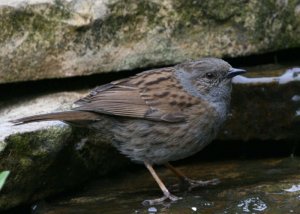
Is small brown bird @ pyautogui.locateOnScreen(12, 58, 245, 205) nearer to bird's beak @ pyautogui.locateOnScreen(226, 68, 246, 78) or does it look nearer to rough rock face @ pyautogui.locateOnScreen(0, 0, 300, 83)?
bird's beak @ pyautogui.locateOnScreen(226, 68, 246, 78)

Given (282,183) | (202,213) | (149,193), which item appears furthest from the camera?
(149,193)

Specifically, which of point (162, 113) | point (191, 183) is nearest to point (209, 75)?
point (162, 113)

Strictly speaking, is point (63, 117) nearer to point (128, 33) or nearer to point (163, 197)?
point (163, 197)

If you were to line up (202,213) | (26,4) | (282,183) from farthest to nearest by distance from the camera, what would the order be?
(26,4), (282,183), (202,213)

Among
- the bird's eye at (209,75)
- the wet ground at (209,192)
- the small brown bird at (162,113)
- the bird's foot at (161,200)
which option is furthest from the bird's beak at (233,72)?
the bird's foot at (161,200)

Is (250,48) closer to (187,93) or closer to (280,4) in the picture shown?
(280,4)

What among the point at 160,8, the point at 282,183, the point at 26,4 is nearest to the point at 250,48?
the point at 160,8
